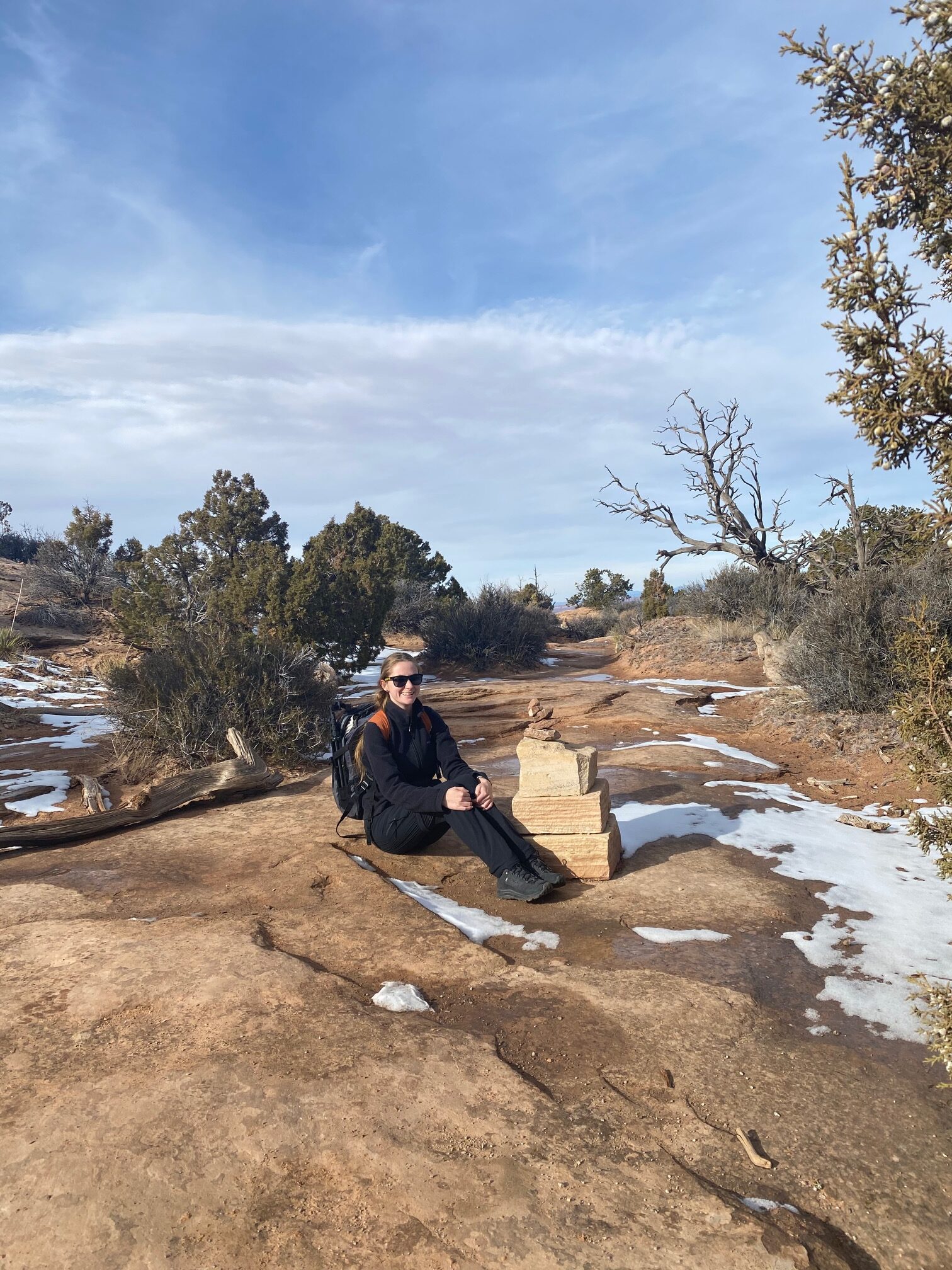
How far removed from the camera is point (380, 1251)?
1.87 metres

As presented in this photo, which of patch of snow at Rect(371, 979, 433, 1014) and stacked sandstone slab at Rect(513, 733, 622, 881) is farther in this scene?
stacked sandstone slab at Rect(513, 733, 622, 881)

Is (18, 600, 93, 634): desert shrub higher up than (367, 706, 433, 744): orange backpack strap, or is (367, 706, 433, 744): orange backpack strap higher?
(18, 600, 93, 634): desert shrub

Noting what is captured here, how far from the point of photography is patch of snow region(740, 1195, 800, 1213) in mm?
2072

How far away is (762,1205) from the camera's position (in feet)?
6.86

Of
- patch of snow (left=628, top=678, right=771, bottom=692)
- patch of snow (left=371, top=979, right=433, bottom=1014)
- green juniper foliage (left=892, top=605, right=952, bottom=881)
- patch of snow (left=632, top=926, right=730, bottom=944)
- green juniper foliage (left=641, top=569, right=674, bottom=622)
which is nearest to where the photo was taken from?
green juniper foliage (left=892, top=605, right=952, bottom=881)

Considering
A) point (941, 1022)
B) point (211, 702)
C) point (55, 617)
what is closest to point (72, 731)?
point (211, 702)

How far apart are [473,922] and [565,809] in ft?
3.13

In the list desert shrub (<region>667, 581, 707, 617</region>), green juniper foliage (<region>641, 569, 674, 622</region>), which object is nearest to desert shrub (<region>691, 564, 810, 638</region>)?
desert shrub (<region>667, 581, 707, 617</region>)

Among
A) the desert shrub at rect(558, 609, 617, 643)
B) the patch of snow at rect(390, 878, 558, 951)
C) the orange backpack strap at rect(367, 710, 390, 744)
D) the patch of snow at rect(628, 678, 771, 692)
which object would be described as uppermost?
the desert shrub at rect(558, 609, 617, 643)

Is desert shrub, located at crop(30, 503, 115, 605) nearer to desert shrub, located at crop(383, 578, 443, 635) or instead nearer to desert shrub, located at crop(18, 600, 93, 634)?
desert shrub, located at crop(18, 600, 93, 634)

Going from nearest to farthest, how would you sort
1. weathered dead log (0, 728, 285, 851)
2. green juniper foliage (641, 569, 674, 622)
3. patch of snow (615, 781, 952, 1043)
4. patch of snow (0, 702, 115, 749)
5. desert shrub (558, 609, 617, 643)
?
1. patch of snow (615, 781, 952, 1043)
2. weathered dead log (0, 728, 285, 851)
3. patch of snow (0, 702, 115, 749)
4. green juniper foliage (641, 569, 674, 622)
5. desert shrub (558, 609, 617, 643)

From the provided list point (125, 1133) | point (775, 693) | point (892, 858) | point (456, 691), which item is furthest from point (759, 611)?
point (125, 1133)

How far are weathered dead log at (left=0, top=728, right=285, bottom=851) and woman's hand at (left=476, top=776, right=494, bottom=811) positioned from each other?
269cm

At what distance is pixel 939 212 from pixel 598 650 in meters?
21.5
